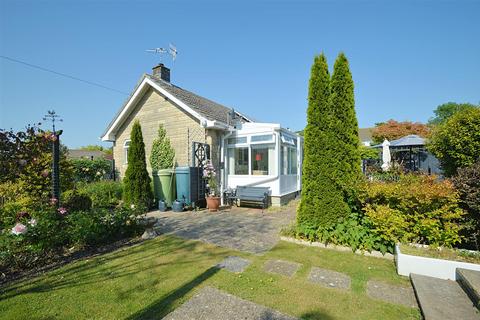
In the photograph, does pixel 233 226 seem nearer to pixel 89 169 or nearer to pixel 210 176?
pixel 210 176

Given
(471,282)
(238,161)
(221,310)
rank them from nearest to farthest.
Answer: (221,310)
(471,282)
(238,161)

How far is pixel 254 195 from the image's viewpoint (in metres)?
9.92

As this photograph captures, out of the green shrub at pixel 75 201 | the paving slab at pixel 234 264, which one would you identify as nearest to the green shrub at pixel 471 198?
the paving slab at pixel 234 264

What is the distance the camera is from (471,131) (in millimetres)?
5531

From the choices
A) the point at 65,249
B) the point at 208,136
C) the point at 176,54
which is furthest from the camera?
the point at 176,54

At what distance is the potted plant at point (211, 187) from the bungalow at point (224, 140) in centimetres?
70

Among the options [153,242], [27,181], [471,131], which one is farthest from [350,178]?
[27,181]

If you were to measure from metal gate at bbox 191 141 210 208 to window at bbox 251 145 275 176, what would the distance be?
7.09ft

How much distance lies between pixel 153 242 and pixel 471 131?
801 centimetres

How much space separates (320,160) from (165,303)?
4.47 m

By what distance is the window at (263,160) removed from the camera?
10.6 meters

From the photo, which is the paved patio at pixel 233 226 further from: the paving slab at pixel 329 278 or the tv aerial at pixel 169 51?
the tv aerial at pixel 169 51

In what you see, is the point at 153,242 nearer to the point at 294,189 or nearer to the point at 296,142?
the point at 294,189

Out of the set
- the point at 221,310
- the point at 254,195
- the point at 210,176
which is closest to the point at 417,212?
the point at 221,310
